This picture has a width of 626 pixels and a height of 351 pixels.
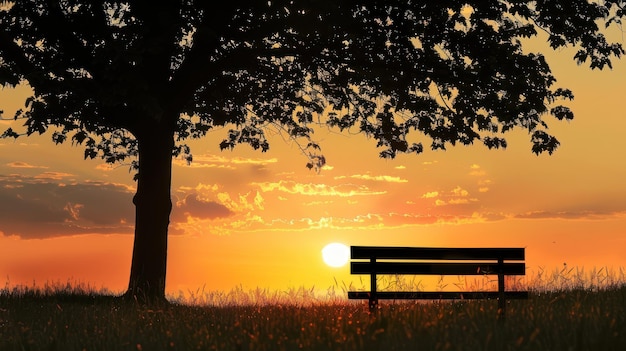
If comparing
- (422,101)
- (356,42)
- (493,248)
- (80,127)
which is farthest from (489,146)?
(80,127)

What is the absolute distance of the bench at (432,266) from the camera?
38.2ft

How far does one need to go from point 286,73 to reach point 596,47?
7.73 m

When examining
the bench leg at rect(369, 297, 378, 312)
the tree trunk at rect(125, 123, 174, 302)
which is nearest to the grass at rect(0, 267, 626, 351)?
the bench leg at rect(369, 297, 378, 312)

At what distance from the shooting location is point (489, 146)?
20.2 metres

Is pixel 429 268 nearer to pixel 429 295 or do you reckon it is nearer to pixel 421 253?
pixel 421 253

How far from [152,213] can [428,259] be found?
338 inches

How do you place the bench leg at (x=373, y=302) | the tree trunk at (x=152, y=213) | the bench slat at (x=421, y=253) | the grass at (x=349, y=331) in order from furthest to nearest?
the tree trunk at (x=152, y=213) → the bench slat at (x=421, y=253) → the bench leg at (x=373, y=302) → the grass at (x=349, y=331)

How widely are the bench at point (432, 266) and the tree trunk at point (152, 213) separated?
782cm

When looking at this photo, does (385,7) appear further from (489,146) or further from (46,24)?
(46,24)

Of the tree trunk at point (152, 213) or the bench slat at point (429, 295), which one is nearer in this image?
the bench slat at point (429, 295)

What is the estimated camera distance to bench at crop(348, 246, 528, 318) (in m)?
11.7

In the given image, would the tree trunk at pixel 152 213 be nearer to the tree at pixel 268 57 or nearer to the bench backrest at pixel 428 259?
the tree at pixel 268 57

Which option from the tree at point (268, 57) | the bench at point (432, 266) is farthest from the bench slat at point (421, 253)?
the tree at point (268, 57)

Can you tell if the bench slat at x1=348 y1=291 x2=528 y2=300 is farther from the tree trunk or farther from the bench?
the tree trunk
